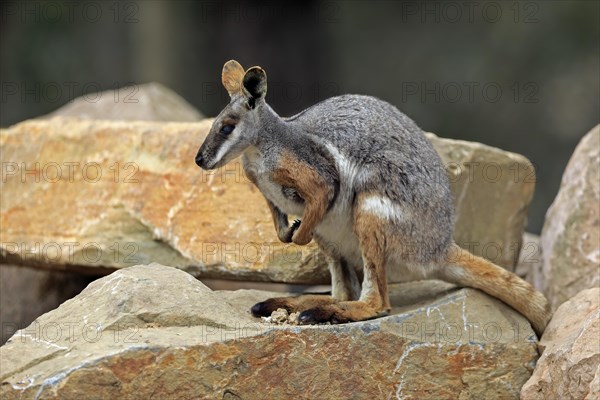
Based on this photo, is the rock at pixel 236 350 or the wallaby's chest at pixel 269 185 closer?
the rock at pixel 236 350

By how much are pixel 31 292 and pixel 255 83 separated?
11.6 feet

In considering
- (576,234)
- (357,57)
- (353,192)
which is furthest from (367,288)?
(357,57)

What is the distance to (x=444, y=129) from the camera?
14867 mm

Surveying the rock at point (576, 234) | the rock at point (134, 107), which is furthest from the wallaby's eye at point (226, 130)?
the rock at point (134, 107)

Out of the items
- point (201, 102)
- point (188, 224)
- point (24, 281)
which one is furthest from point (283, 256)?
point (201, 102)

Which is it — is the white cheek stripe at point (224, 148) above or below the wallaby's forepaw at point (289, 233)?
above

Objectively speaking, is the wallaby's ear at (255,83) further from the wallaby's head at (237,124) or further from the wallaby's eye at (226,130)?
the wallaby's eye at (226,130)

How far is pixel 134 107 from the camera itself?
9.98 meters

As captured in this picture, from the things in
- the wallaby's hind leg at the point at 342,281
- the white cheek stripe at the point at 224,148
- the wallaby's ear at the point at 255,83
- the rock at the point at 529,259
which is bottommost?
the rock at the point at 529,259

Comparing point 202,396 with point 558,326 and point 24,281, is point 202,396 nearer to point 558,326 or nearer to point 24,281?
point 558,326

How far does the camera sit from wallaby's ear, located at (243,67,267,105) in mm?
6082

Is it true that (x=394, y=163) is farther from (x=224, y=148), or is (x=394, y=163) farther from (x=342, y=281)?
(x=224, y=148)

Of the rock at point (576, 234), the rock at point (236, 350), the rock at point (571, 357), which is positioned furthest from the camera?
the rock at point (576, 234)

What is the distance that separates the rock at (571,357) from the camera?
545 cm
